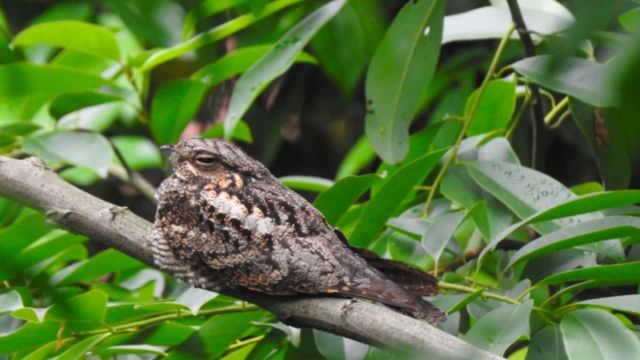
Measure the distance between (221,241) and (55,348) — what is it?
1.23ft

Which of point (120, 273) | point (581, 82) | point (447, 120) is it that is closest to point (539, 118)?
point (447, 120)

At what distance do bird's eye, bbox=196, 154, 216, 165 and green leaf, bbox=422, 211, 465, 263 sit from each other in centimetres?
43

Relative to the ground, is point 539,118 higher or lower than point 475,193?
higher

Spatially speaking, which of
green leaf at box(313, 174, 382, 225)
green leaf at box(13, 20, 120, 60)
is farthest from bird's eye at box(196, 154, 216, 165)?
green leaf at box(13, 20, 120, 60)

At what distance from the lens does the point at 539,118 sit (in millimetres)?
2125

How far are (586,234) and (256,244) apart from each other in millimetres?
560

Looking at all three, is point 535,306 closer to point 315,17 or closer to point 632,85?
point 315,17

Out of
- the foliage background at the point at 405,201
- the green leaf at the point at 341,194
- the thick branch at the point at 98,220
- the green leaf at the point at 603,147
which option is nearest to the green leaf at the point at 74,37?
the foliage background at the point at 405,201

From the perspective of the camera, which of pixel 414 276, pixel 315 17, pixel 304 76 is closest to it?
pixel 315 17

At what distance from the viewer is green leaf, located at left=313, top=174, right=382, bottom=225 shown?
2008 mm

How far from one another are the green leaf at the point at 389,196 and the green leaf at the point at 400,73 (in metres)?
0.06

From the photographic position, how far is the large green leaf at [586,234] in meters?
1.59

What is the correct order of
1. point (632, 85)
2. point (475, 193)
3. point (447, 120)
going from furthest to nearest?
point (447, 120) < point (475, 193) < point (632, 85)

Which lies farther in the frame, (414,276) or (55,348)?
(55,348)
